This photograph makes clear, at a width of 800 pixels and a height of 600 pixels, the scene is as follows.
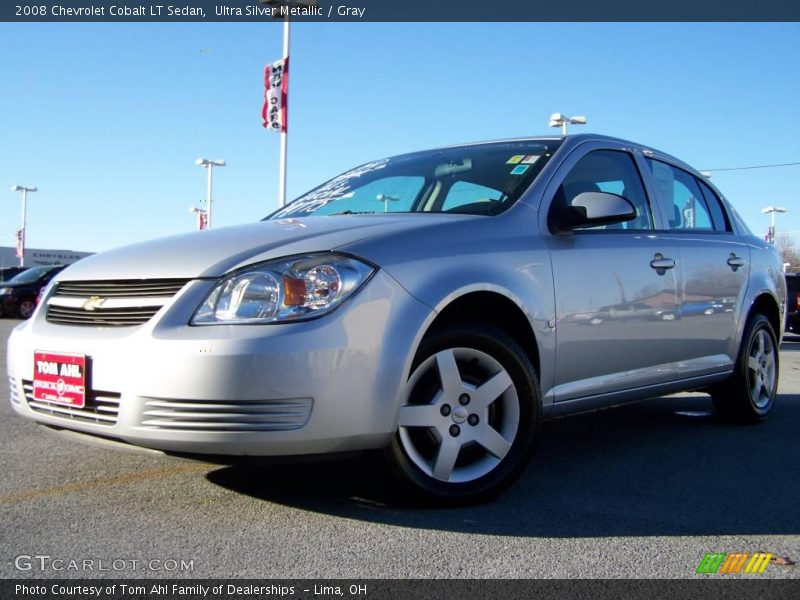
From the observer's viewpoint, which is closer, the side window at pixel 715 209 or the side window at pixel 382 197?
the side window at pixel 382 197

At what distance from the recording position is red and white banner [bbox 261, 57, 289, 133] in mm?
16156

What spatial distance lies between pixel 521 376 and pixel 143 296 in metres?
1.49

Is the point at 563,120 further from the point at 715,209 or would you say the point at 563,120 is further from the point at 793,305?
A: the point at 715,209

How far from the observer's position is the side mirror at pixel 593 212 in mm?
3574

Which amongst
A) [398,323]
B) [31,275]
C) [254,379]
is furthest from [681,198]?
[31,275]

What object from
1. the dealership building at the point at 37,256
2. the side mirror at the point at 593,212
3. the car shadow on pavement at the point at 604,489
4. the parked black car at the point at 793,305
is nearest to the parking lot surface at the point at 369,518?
A: the car shadow on pavement at the point at 604,489

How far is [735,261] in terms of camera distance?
16.4 ft

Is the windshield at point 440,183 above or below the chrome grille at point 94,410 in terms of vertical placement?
above

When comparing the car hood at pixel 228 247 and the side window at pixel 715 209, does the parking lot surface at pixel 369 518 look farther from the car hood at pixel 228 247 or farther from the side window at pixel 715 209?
the side window at pixel 715 209

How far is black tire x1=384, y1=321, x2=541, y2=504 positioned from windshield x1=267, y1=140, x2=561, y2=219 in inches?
27.0

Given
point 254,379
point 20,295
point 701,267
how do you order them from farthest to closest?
point 20,295, point 701,267, point 254,379

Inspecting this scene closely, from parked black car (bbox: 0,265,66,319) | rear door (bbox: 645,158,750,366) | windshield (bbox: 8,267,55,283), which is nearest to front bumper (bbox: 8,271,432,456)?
rear door (bbox: 645,158,750,366)

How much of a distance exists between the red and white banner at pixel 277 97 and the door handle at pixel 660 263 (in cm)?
1293

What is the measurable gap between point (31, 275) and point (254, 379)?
19981 mm
